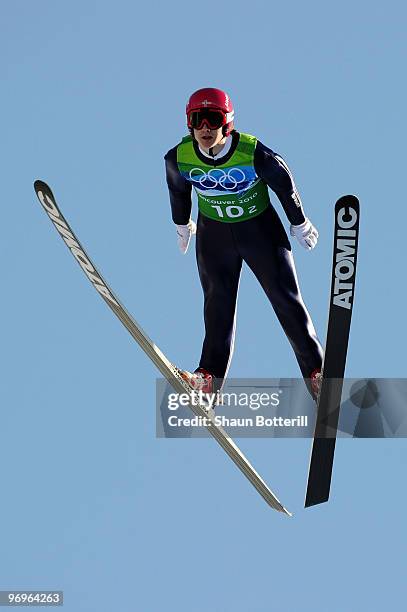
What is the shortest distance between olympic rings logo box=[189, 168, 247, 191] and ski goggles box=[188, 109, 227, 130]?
1.67 ft

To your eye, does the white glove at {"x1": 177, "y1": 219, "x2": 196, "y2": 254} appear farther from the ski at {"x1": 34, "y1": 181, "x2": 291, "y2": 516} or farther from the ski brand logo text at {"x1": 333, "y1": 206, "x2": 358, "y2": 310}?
the ski brand logo text at {"x1": 333, "y1": 206, "x2": 358, "y2": 310}

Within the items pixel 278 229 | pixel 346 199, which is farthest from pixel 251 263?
pixel 346 199

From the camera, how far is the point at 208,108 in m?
15.2

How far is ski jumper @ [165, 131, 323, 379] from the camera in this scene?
15.6 m

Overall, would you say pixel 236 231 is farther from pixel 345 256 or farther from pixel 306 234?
pixel 345 256

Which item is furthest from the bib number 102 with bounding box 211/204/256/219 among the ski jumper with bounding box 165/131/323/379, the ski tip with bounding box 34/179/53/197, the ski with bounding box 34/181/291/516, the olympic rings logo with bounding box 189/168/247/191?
the ski tip with bounding box 34/179/53/197

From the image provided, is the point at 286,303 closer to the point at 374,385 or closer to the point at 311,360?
the point at 311,360

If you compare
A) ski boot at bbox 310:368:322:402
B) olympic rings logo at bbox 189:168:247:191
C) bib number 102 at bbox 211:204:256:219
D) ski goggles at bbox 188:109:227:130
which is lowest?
ski boot at bbox 310:368:322:402

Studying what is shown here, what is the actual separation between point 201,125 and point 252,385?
10.3ft

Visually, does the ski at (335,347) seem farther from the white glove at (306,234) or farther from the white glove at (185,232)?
the white glove at (185,232)

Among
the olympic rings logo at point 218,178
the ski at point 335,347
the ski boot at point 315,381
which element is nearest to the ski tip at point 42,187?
the olympic rings logo at point 218,178

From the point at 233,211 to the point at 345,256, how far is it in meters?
1.26

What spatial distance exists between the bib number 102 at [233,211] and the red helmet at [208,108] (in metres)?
0.97

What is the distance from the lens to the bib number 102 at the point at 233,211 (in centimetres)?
1597
